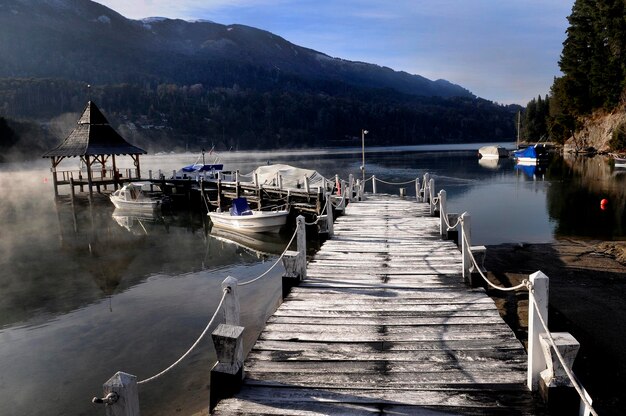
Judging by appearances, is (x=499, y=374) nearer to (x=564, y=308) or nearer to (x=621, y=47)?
(x=564, y=308)

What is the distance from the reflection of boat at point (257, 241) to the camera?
81.7 ft

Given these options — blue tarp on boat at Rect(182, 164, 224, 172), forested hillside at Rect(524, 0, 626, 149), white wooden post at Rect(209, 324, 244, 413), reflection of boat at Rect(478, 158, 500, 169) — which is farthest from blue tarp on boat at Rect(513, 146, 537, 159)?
white wooden post at Rect(209, 324, 244, 413)

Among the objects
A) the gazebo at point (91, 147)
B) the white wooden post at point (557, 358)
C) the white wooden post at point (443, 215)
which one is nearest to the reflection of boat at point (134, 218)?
the gazebo at point (91, 147)

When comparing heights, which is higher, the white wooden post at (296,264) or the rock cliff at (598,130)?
the rock cliff at (598,130)

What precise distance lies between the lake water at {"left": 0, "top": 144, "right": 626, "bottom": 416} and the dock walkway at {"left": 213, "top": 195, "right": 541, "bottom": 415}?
340cm

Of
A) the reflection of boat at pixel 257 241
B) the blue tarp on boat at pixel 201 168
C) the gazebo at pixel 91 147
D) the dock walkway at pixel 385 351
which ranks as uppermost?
the gazebo at pixel 91 147

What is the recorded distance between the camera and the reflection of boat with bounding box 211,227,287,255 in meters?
24.9

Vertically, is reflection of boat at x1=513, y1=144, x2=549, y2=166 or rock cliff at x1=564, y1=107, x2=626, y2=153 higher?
rock cliff at x1=564, y1=107, x2=626, y2=153

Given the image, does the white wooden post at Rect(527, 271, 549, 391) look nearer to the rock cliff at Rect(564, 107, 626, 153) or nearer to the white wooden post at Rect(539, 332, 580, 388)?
the white wooden post at Rect(539, 332, 580, 388)

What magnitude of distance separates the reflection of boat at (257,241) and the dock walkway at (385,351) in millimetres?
14027

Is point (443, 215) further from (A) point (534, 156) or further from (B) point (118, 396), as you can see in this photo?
(A) point (534, 156)

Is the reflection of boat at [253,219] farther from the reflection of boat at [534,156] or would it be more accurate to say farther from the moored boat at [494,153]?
the moored boat at [494,153]

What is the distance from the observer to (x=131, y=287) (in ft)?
60.2

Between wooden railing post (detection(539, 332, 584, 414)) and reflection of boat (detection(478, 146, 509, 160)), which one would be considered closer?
wooden railing post (detection(539, 332, 584, 414))
